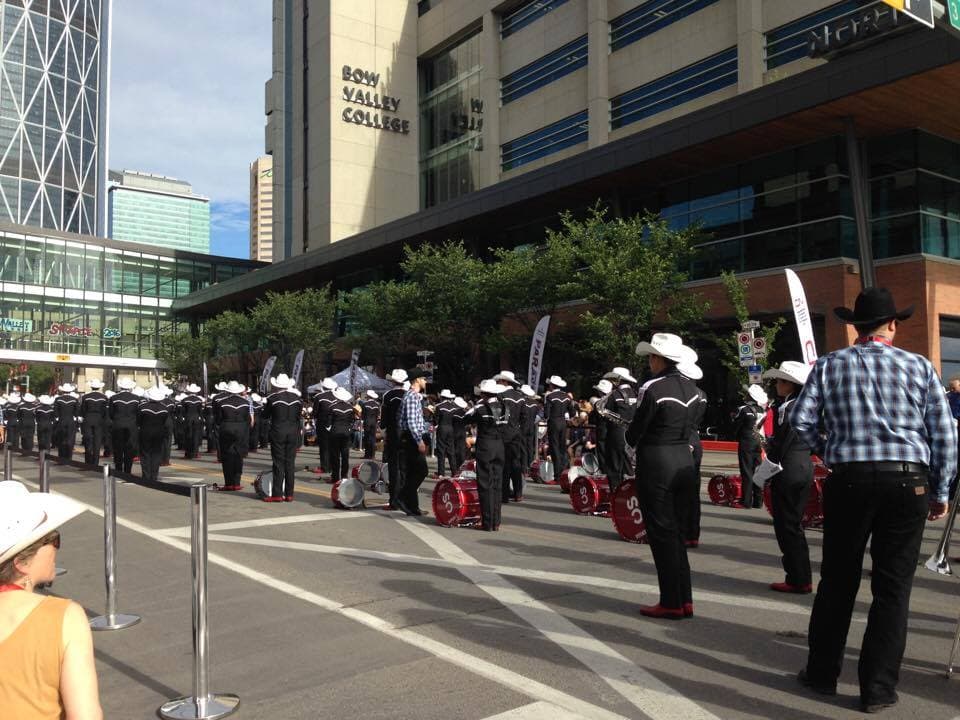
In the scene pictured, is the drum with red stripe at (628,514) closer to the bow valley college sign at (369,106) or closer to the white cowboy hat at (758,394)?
the white cowboy hat at (758,394)

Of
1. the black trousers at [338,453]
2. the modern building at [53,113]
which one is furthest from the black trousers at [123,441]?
the modern building at [53,113]

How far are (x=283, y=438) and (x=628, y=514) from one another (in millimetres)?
6457

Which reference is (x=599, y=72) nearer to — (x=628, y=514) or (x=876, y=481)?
(x=628, y=514)

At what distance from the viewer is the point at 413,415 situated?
12320 mm

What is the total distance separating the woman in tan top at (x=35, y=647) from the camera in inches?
83.6

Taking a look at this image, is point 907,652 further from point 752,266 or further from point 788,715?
point 752,266

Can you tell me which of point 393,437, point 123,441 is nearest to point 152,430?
point 123,441

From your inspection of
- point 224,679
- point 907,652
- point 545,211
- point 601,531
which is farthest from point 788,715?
point 545,211

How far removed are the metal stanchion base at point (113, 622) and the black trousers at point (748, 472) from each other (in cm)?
912

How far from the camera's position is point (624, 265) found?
2389 centimetres

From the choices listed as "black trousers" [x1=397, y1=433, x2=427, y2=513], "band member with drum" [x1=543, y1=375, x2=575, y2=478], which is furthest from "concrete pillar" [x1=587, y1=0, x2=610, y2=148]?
"black trousers" [x1=397, y1=433, x2=427, y2=513]

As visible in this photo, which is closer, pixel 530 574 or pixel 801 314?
pixel 530 574

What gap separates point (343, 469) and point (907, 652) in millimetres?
12489

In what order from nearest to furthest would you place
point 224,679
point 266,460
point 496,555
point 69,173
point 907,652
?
1. point 224,679
2. point 907,652
3. point 496,555
4. point 266,460
5. point 69,173
